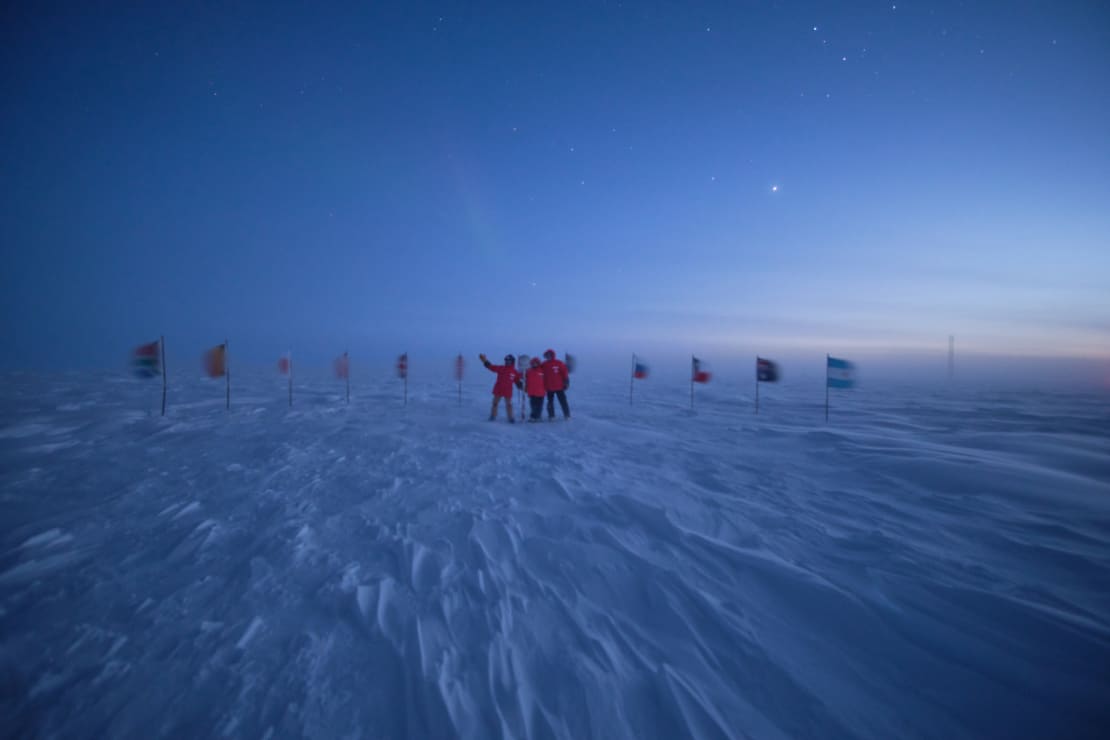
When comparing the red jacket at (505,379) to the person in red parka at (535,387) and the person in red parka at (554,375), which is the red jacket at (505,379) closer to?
the person in red parka at (535,387)

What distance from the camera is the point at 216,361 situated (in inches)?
396

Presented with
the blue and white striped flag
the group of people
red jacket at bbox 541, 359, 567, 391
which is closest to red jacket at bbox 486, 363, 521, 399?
the group of people

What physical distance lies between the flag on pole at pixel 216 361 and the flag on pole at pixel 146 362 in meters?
0.94

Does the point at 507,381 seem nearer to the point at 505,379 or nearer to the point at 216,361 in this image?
the point at 505,379

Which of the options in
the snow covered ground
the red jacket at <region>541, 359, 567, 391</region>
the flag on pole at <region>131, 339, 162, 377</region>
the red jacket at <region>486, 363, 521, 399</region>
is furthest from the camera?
the red jacket at <region>541, 359, 567, 391</region>

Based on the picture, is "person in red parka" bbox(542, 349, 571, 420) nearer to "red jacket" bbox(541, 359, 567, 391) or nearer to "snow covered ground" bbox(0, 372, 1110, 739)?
"red jacket" bbox(541, 359, 567, 391)

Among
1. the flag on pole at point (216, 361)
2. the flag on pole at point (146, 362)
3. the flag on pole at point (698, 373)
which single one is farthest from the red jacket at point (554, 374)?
the flag on pole at point (146, 362)

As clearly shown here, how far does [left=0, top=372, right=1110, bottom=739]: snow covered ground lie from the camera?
2127 mm

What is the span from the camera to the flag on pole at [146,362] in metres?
9.49

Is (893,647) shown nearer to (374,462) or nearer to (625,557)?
(625,557)

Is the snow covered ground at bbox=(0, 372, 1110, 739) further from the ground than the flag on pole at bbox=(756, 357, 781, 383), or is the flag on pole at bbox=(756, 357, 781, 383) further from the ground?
the flag on pole at bbox=(756, 357, 781, 383)

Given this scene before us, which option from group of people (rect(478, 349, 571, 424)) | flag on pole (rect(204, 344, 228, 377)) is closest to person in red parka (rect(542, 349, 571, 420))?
group of people (rect(478, 349, 571, 424))

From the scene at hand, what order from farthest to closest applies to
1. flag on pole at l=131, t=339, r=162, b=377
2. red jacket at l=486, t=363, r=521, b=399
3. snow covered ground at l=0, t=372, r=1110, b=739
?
red jacket at l=486, t=363, r=521, b=399 → flag on pole at l=131, t=339, r=162, b=377 → snow covered ground at l=0, t=372, r=1110, b=739

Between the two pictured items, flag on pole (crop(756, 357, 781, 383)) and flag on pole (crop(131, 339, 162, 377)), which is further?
flag on pole (crop(756, 357, 781, 383))
